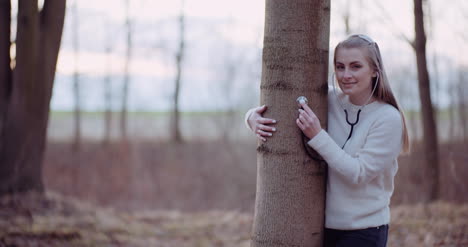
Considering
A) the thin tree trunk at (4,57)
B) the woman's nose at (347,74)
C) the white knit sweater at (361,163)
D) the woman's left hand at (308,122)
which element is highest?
the thin tree trunk at (4,57)

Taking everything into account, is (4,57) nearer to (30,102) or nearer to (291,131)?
(30,102)

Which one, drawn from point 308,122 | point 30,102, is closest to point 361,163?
point 308,122

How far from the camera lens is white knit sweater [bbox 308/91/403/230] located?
2.27 metres

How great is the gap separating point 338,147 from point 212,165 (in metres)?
15.5

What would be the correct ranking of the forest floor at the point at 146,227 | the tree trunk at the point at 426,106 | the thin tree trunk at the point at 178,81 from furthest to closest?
1. the thin tree trunk at the point at 178,81
2. the tree trunk at the point at 426,106
3. the forest floor at the point at 146,227

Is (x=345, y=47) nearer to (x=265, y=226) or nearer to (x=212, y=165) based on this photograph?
(x=265, y=226)

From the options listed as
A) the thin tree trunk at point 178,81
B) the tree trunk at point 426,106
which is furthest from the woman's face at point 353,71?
the thin tree trunk at point 178,81

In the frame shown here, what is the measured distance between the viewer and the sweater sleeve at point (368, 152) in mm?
2254

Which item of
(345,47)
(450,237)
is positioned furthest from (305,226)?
(450,237)

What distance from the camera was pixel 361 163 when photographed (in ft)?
7.46

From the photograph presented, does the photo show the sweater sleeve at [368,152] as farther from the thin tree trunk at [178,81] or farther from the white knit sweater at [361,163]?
the thin tree trunk at [178,81]

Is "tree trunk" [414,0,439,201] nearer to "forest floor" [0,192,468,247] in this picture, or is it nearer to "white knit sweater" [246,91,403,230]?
"forest floor" [0,192,468,247]

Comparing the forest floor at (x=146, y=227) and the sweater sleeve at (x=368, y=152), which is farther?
the forest floor at (x=146, y=227)

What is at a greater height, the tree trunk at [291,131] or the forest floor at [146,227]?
the tree trunk at [291,131]
